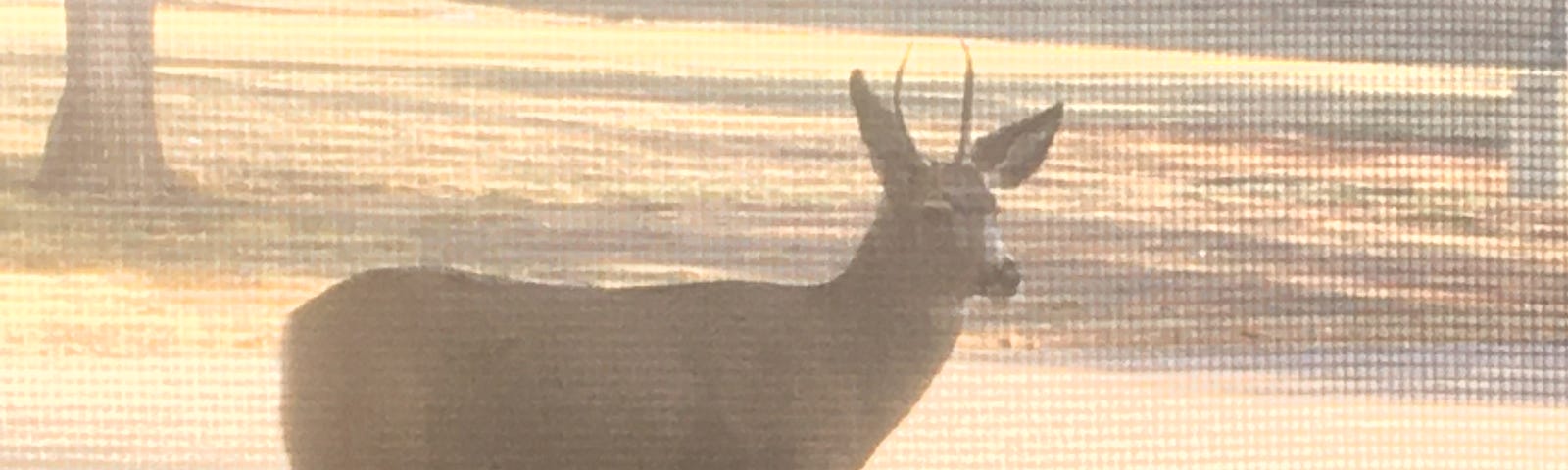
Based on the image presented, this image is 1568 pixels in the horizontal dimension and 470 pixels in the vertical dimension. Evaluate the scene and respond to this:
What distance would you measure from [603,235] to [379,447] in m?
0.10

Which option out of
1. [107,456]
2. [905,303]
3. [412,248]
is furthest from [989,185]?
[107,456]

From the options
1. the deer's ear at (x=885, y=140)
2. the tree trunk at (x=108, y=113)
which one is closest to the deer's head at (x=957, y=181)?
the deer's ear at (x=885, y=140)

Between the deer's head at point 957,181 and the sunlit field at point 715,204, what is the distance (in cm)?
Answer: 1

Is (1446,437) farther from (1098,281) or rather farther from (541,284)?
(541,284)

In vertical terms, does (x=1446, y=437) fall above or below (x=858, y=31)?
below

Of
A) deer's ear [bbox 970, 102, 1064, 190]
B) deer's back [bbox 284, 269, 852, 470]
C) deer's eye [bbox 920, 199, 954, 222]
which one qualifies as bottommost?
deer's back [bbox 284, 269, 852, 470]

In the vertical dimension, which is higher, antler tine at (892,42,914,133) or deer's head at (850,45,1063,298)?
antler tine at (892,42,914,133)

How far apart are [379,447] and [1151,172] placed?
0.26 meters

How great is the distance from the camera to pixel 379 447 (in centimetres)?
49

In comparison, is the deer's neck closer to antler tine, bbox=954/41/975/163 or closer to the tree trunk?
antler tine, bbox=954/41/975/163

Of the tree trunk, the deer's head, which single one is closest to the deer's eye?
the deer's head

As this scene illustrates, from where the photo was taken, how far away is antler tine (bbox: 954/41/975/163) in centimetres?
48

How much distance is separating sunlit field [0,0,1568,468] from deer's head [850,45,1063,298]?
0.03 feet

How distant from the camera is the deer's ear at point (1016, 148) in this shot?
48 cm
